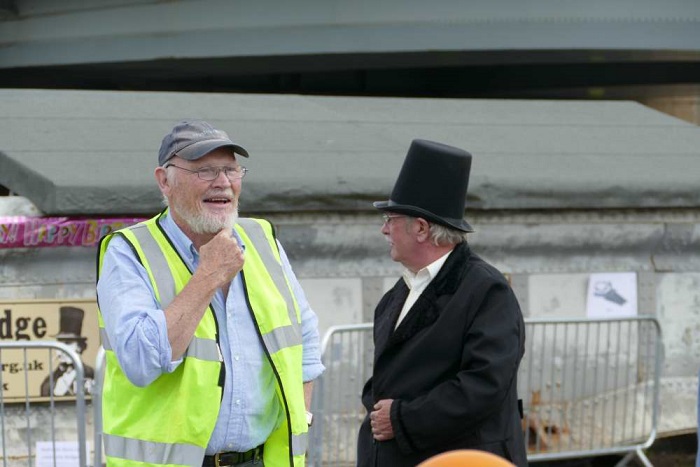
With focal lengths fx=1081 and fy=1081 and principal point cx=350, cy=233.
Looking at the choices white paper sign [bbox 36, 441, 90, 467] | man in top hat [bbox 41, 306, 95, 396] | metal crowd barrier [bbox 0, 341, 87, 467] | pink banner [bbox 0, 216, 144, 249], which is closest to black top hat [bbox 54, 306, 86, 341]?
man in top hat [bbox 41, 306, 95, 396]

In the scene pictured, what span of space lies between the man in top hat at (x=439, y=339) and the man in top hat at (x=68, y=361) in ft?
7.73

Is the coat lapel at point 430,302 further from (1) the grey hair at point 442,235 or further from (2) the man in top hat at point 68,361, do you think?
(2) the man in top hat at point 68,361

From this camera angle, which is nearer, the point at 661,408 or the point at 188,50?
the point at 661,408

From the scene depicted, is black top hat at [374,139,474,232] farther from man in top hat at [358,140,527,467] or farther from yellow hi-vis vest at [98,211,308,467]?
yellow hi-vis vest at [98,211,308,467]

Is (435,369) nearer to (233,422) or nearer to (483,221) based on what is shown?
(233,422)

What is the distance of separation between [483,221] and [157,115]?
2340mm

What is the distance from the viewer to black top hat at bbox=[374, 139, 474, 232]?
149 inches

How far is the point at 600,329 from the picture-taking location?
22.9 feet

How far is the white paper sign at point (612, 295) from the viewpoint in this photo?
23.1ft

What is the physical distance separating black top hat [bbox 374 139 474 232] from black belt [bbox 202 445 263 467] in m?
1.02

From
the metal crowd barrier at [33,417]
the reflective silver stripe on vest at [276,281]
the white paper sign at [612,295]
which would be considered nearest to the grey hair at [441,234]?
the reflective silver stripe on vest at [276,281]

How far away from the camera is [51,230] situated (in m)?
5.78

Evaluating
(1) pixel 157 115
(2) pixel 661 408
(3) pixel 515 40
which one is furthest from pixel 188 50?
(2) pixel 661 408

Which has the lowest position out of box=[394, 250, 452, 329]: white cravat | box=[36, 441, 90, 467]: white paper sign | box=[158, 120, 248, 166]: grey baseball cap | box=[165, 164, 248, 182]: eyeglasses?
box=[36, 441, 90, 467]: white paper sign
